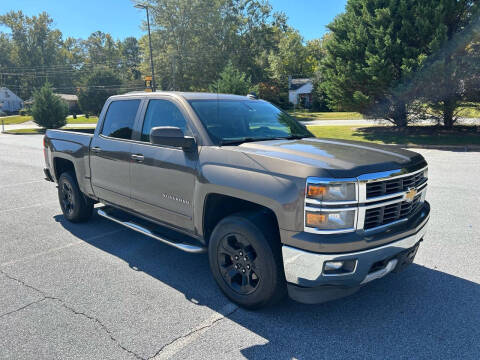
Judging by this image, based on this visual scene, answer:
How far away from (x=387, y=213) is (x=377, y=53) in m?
16.4

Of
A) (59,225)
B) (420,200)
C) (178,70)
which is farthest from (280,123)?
(178,70)

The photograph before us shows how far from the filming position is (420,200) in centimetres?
357

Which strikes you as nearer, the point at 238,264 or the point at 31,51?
the point at 238,264

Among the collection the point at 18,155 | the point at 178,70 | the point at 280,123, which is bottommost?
the point at 18,155

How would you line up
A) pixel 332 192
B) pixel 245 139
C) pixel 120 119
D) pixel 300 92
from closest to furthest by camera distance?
pixel 332 192
pixel 245 139
pixel 120 119
pixel 300 92

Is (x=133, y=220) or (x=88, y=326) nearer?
(x=88, y=326)

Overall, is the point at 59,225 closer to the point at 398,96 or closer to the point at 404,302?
the point at 404,302

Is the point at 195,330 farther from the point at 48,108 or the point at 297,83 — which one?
the point at 297,83

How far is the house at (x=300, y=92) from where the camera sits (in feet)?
190

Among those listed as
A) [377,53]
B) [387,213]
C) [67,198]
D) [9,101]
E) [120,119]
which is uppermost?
[377,53]

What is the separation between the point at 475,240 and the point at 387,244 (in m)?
2.66

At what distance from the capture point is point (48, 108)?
3072cm

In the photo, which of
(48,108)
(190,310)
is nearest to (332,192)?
(190,310)

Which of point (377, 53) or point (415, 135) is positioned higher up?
point (377, 53)
